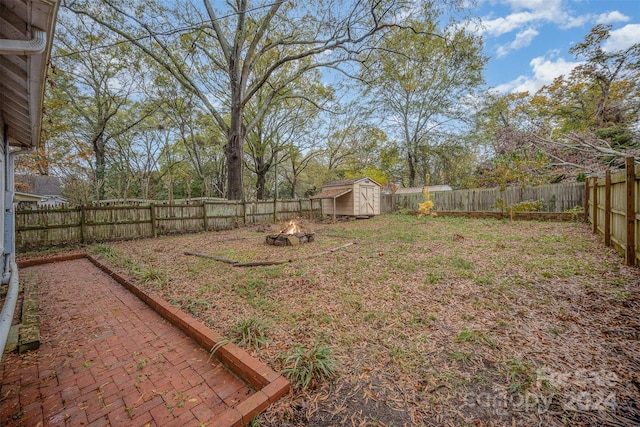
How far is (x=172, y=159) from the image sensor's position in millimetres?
24594

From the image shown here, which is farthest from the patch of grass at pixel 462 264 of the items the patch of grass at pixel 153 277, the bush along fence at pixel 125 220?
the bush along fence at pixel 125 220

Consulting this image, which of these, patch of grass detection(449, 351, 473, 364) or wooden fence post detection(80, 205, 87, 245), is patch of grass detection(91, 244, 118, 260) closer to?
wooden fence post detection(80, 205, 87, 245)

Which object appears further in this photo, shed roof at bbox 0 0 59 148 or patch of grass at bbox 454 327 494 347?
patch of grass at bbox 454 327 494 347

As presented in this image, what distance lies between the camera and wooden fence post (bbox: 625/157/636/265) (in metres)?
3.70

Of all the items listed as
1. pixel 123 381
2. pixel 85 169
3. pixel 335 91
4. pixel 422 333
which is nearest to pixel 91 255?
pixel 123 381

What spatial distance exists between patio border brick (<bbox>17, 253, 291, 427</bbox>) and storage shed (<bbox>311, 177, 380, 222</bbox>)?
10.8m

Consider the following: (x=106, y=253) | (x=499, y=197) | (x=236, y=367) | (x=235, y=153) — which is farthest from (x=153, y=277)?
(x=499, y=197)

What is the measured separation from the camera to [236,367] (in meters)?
2.14

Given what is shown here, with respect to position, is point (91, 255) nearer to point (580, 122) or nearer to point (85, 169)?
point (85, 169)

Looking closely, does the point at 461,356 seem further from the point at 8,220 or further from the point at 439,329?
the point at 8,220

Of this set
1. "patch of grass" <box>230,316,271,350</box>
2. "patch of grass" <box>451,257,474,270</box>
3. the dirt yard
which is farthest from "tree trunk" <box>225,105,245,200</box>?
"patch of grass" <box>230,316,271,350</box>

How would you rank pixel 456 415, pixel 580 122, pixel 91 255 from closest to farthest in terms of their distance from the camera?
pixel 456 415
pixel 91 255
pixel 580 122

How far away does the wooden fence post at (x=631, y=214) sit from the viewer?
3.70 m

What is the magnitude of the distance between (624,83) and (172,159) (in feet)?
103
